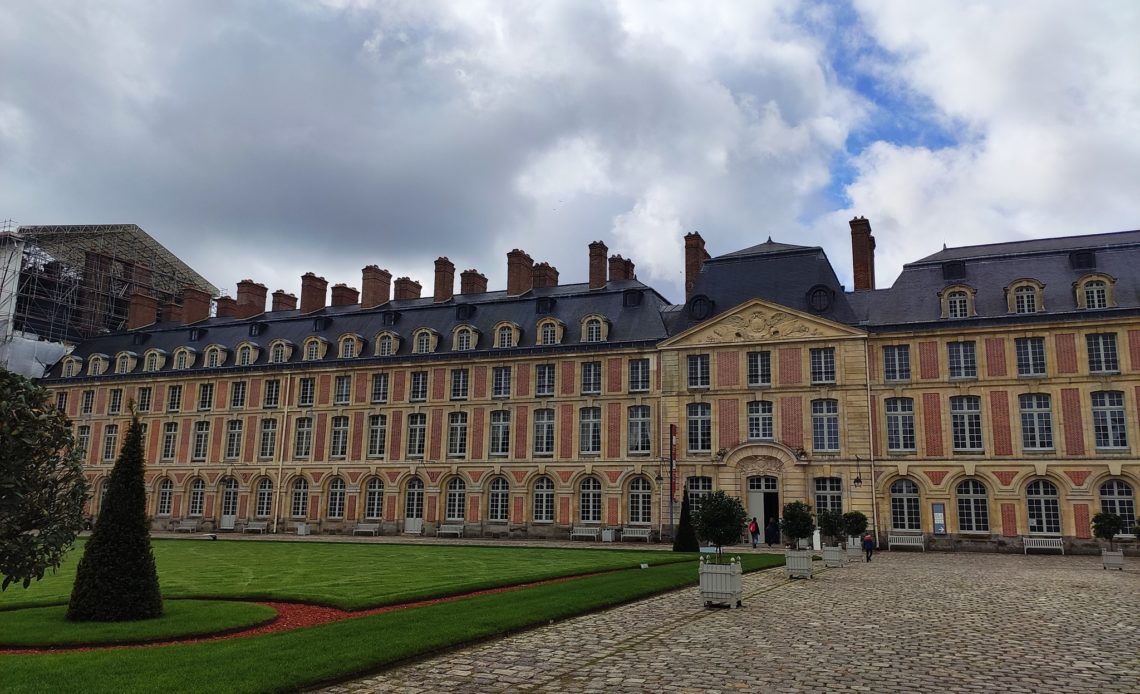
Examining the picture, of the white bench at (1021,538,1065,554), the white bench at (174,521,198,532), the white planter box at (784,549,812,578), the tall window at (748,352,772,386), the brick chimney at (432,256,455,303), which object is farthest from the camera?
the brick chimney at (432,256,455,303)

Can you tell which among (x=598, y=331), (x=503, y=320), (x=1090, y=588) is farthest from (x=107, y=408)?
(x=1090, y=588)

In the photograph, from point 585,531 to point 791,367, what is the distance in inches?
462

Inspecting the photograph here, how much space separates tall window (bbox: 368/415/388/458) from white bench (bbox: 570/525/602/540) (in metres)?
11.4

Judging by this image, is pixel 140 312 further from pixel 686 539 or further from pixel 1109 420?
pixel 1109 420

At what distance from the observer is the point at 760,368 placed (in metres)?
38.5

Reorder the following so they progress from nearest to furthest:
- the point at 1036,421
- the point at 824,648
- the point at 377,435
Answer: the point at 824,648
the point at 1036,421
the point at 377,435

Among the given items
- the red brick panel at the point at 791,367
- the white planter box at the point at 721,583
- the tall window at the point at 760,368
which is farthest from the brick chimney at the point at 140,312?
the white planter box at the point at 721,583

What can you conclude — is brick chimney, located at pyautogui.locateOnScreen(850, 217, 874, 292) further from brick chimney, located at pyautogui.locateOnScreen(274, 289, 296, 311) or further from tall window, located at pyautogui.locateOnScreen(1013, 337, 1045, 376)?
brick chimney, located at pyautogui.locateOnScreen(274, 289, 296, 311)

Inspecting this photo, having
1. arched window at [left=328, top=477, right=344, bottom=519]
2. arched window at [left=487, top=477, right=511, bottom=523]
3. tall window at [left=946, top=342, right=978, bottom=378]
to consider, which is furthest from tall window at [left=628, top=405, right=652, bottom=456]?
arched window at [left=328, top=477, right=344, bottom=519]

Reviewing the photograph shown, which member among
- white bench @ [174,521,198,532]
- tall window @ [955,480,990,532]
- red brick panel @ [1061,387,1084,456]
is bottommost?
white bench @ [174,521,198,532]

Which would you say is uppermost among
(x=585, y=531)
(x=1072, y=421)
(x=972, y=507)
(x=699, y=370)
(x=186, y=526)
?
(x=699, y=370)

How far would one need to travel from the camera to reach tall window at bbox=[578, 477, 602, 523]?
133 ft

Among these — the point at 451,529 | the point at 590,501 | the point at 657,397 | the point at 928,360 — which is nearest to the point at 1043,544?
the point at 928,360

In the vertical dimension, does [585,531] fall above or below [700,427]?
below
